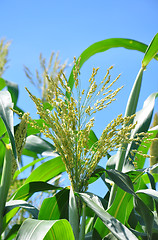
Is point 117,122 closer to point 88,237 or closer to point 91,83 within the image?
point 91,83

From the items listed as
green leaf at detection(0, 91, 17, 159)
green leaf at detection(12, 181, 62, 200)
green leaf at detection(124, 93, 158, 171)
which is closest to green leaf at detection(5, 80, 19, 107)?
green leaf at detection(0, 91, 17, 159)

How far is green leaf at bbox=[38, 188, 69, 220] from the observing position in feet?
3.11

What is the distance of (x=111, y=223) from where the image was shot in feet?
2.27

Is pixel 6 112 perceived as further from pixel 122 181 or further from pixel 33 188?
pixel 122 181

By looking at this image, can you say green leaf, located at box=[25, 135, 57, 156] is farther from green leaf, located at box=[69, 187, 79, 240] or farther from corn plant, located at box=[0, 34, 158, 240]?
green leaf, located at box=[69, 187, 79, 240]

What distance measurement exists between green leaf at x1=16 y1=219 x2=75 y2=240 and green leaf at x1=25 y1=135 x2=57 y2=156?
589 millimetres

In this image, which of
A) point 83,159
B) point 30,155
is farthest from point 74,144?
point 30,155

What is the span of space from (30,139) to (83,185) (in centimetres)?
62

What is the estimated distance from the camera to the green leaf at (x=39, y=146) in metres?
1.39

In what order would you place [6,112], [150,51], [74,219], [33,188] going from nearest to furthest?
[74,219]
[6,112]
[33,188]
[150,51]

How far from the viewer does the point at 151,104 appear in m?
1.14

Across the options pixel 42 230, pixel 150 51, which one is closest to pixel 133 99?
pixel 150 51

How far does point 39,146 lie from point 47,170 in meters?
0.21

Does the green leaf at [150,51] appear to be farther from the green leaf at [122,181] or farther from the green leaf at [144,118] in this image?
the green leaf at [122,181]
